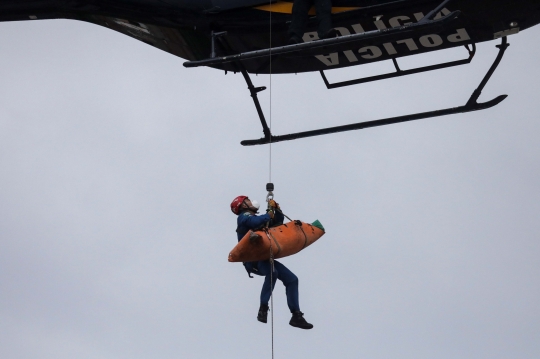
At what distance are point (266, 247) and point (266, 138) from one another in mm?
2049

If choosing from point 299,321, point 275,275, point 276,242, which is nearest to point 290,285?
point 275,275

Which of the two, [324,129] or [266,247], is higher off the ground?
[324,129]

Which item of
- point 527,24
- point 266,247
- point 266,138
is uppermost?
point 527,24

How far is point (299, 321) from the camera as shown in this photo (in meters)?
14.8

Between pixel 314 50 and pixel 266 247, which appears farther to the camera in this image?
pixel 314 50

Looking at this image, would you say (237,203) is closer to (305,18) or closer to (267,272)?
(267,272)

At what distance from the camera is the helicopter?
1504 cm

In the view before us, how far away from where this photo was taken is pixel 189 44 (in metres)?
16.1

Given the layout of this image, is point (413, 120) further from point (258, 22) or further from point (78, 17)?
point (78, 17)

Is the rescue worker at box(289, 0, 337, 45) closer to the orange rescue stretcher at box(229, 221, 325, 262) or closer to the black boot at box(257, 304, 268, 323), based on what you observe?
the orange rescue stretcher at box(229, 221, 325, 262)

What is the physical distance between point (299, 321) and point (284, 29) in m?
3.34

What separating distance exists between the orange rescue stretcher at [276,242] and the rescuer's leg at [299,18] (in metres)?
2.08

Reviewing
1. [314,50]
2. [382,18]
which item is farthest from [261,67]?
[382,18]

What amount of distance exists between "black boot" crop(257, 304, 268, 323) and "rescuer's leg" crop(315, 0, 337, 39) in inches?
118
